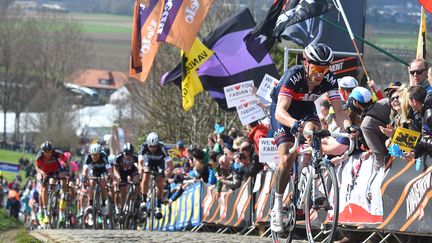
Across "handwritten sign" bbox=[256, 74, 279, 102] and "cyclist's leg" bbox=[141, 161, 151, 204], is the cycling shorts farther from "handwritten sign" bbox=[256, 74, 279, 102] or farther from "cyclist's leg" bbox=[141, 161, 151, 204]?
"handwritten sign" bbox=[256, 74, 279, 102]

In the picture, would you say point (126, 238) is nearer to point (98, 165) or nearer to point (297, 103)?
point (297, 103)

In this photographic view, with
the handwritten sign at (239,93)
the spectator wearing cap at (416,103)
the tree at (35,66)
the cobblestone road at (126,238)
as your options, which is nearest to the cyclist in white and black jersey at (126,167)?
the handwritten sign at (239,93)

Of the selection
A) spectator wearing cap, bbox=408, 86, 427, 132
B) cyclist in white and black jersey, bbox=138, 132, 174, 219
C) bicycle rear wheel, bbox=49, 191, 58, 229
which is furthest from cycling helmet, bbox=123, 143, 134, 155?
spectator wearing cap, bbox=408, 86, 427, 132

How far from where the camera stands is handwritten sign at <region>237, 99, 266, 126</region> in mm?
20031

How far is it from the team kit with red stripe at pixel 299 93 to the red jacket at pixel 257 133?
7.09 m

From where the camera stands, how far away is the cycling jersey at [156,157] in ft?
71.4

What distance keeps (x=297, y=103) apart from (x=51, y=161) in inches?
510

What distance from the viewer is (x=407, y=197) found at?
43.2 feet

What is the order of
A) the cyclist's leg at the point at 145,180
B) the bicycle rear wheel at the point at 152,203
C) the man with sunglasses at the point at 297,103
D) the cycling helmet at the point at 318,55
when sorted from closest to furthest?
the cycling helmet at the point at 318,55, the man with sunglasses at the point at 297,103, the cyclist's leg at the point at 145,180, the bicycle rear wheel at the point at 152,203

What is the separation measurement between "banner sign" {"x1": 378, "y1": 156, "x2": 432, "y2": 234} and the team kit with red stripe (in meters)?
1.53

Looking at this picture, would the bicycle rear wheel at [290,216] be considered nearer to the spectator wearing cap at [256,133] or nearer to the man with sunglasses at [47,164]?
the spectator wearing cap at [256,133]

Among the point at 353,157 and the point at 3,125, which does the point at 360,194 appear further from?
the point at 3,125

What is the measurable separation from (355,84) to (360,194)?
193 cm

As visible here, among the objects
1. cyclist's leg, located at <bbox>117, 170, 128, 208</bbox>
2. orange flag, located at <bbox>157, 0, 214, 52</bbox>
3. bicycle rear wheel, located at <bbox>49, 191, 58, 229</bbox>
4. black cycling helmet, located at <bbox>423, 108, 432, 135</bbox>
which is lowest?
bicycle rear wheel, located at <bbox>49, 191, 58, 229</bbox>
